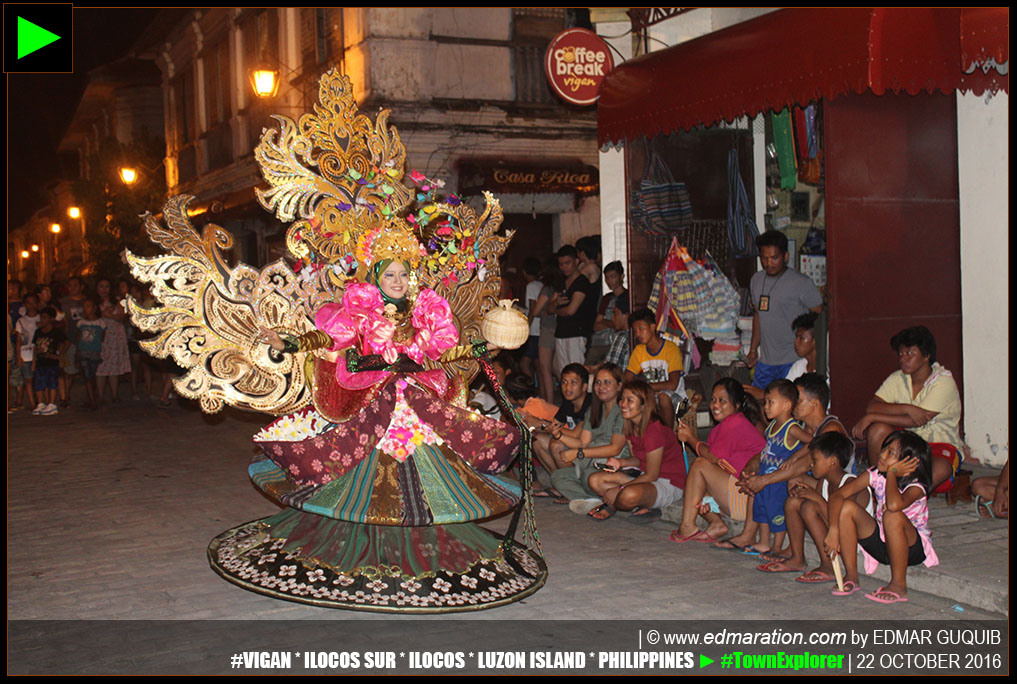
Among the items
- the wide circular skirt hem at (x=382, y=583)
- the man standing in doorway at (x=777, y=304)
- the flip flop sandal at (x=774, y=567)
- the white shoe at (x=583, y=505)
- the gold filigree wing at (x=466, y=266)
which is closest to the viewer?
the wide circular skirt hem at (x=382, y=583)

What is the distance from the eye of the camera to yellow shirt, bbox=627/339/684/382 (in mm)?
8961

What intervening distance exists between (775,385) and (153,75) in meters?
30.2

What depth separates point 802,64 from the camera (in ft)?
25.9

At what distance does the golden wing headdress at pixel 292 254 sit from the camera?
20.1 feet

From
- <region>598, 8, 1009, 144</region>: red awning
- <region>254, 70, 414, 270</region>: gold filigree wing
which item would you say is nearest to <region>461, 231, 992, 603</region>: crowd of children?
<region>598, 8, 1009, 144</region>: red awning

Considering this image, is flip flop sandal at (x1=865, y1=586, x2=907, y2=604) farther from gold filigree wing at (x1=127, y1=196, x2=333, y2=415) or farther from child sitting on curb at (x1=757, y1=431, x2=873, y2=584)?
gold filigree wing at (x1=127, y1=196, x2=333, y2=415)

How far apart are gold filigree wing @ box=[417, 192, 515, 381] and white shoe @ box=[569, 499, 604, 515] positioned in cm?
181

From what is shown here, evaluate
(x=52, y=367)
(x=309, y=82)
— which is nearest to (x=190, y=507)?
(x=52, y=367)

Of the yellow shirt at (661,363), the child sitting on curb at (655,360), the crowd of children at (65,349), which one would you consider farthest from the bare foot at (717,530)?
the crowd of children at (65,349)

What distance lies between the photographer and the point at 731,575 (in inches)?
240

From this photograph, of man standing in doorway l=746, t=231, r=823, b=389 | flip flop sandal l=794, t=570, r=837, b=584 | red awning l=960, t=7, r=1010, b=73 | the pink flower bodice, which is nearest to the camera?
the pink flower bodice

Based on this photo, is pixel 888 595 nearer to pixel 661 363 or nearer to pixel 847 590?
pixel 847 590

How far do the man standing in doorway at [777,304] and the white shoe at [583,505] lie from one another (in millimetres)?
1980

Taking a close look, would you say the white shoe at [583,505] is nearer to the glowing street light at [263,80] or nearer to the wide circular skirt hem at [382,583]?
the wide circular skirt hem at [382,583]
